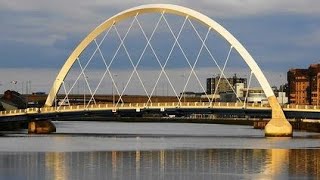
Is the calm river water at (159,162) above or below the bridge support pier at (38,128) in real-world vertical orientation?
below

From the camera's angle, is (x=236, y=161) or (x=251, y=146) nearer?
(x=236, y=161)

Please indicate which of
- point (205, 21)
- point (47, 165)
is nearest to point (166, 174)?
point (47, 165)

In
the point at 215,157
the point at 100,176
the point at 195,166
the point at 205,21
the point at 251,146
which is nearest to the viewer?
the point at 100,176

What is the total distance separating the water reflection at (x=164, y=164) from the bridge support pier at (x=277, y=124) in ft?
94.1

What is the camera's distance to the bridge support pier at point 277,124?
119 m

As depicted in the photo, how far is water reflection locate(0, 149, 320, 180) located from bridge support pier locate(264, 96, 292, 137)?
94.1 feet

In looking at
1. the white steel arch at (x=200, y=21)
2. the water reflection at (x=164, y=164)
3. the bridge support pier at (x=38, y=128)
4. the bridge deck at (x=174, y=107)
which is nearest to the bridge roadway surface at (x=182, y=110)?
the bridge deck at (x=174, y=107)

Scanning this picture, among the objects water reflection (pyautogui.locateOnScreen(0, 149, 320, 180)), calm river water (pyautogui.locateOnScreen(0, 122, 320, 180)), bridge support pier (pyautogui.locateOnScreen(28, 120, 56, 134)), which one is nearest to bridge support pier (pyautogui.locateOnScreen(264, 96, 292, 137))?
calm river water (pyautogui.locateOnScreen(0, 122, 320, 180))

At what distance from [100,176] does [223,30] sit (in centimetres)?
5956

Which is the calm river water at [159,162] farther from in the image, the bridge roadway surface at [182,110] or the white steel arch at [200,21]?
the white steel arch at [200,21]

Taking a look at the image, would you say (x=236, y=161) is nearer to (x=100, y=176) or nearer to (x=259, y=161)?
(x=259, y=161)

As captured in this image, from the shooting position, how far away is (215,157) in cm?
8044

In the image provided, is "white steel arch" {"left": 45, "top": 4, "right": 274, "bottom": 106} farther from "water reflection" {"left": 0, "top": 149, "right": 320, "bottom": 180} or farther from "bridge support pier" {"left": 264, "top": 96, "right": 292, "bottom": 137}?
"water reflection" {"left": 0, "top": 149, "right": 320, "bottom": 180}

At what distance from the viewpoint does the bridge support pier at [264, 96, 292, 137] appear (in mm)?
118562
